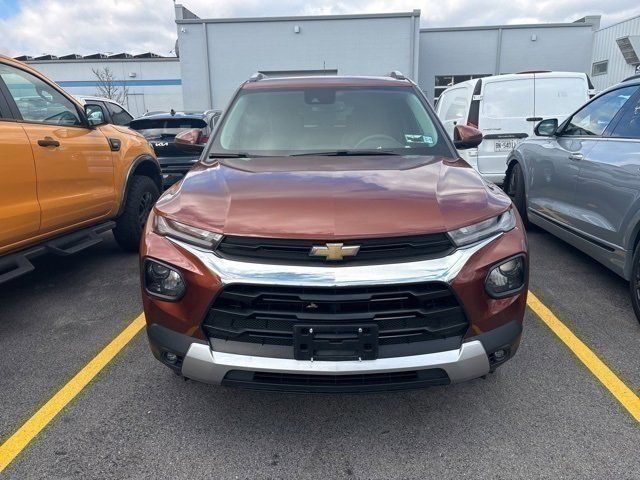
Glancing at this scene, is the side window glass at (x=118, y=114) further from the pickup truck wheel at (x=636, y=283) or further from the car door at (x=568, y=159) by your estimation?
the pickup truck wheel at (x=636, y=283)

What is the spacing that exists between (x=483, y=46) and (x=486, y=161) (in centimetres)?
2037

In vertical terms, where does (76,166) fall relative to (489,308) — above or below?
above

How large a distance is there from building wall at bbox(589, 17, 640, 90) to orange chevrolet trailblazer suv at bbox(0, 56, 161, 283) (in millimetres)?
21494

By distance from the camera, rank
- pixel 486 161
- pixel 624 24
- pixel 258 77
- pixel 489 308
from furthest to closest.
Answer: pixel 624 24, pixel 486 161, pixel 258 77, pixel 489 308

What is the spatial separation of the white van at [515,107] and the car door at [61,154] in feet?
16.4

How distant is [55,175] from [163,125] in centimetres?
444

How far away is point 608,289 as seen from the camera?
4.29m

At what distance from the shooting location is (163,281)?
2277mm

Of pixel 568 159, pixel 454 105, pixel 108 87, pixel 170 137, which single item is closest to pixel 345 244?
pixel 568 159

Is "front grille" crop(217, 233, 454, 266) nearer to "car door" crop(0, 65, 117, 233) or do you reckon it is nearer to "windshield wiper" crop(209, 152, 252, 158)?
"windshield wiper" crop(209, 152, 252, 158)

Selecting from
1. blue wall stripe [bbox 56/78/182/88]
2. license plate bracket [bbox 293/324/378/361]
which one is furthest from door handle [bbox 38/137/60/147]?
blue wall stripe [bbox 56/78/182/88]

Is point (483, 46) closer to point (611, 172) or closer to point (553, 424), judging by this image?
point (611, 172)

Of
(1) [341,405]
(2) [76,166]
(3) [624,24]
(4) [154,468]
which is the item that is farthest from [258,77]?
(3) [624,24]

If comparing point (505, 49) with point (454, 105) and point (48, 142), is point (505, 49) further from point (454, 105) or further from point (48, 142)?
point (48, 142)
